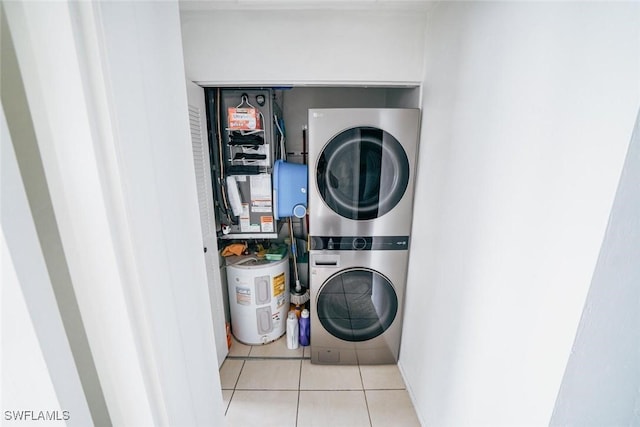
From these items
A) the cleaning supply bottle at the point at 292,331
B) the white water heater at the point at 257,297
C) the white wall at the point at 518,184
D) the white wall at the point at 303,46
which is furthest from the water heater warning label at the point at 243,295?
the white wall at the point at 303,46

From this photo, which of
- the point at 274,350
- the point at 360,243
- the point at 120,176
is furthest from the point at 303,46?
the point at 274,350

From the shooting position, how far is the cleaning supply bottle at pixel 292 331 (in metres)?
1.93

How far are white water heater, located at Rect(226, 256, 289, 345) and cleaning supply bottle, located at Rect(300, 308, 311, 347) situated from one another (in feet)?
0.60

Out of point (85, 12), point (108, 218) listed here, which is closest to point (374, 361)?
point (108, 218)

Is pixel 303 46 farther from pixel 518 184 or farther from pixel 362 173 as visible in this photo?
pixel 518 184

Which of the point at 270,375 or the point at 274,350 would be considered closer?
the point at 270,375

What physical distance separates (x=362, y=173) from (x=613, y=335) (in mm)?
1210

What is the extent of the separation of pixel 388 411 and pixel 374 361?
34 cm

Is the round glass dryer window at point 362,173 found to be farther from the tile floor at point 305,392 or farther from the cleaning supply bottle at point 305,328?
the tile floor at point 305,392

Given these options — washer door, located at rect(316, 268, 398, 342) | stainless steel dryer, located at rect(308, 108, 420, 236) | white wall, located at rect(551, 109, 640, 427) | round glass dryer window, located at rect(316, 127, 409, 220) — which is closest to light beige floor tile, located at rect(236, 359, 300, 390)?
washer door, located at rect(316, 268, 398, 342)

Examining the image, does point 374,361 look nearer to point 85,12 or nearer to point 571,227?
point 571,227

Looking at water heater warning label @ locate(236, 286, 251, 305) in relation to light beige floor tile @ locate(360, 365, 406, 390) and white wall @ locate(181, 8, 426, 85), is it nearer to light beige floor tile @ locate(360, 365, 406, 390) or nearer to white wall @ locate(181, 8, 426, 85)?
light beige floor tile @ locate(360, 365, 406, 390)

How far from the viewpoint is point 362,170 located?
5.12 feet

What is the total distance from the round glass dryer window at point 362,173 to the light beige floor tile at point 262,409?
1.25m
